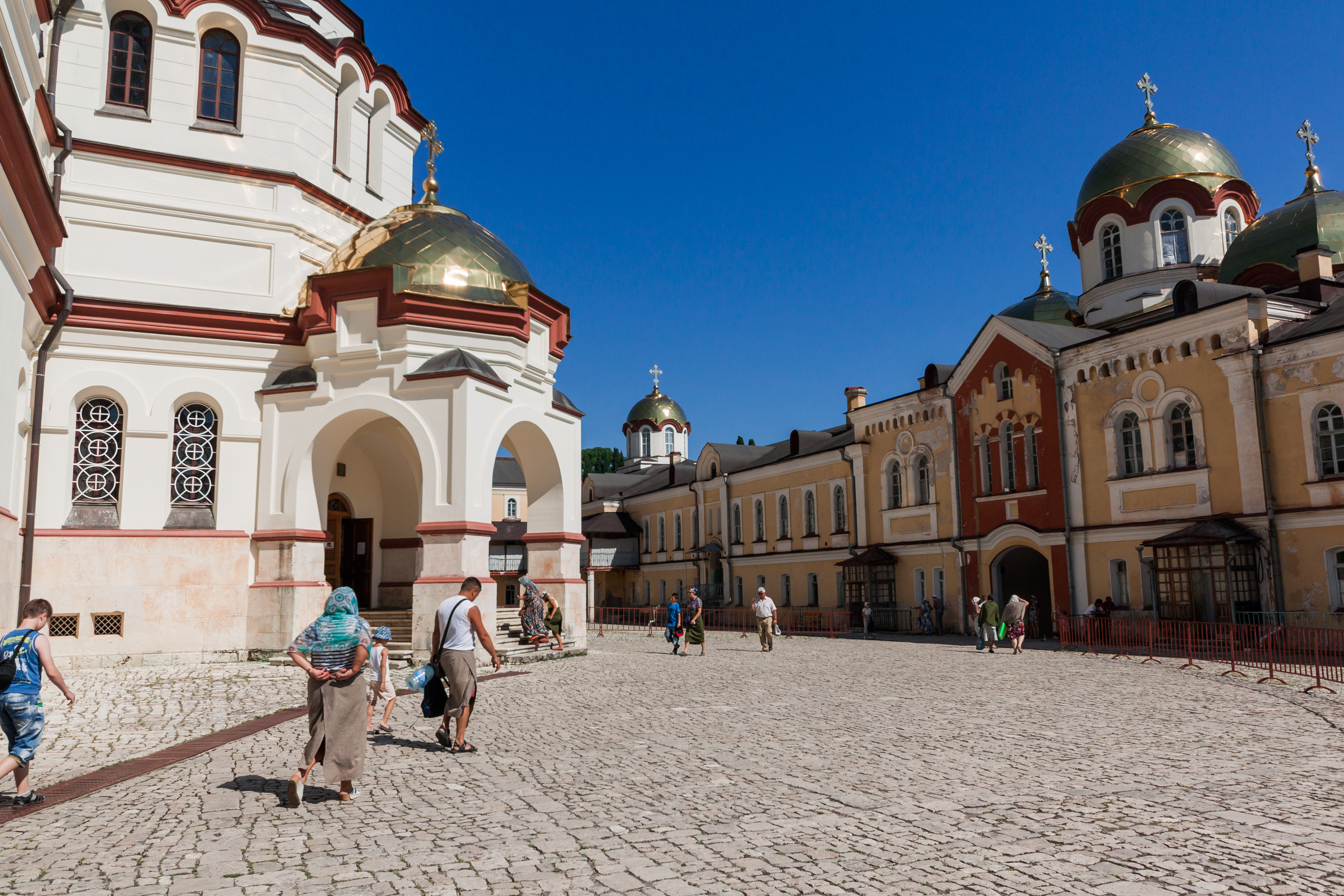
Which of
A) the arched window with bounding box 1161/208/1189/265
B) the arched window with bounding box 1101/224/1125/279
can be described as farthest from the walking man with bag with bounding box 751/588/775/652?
the arched window with bounding box 1161/208/1189/265

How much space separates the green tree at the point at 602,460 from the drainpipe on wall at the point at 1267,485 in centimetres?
6299

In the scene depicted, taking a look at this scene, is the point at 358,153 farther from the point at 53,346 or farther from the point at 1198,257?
the point at 1198,257

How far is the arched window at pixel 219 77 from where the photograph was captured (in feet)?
62.5

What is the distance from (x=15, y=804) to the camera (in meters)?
6.53

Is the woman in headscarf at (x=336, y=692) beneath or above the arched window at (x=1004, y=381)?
beneath

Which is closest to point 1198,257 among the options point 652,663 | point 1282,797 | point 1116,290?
point 1116,290

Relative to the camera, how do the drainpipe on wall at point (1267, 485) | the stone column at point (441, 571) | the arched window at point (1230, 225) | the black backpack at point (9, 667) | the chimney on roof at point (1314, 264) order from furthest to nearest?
the arched window at point (1230, 225), the chimney on roof at point (1314, 264), the drainpipe on wall at point (1267, 485), the stone column at point (441, 571), the black backpack at point (9, 667)

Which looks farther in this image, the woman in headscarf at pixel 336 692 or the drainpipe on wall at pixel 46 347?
the drainpipe on wall at pixel 46 347

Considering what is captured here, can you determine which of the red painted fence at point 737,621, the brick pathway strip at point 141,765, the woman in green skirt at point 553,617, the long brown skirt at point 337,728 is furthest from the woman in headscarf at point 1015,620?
the long brown skirt at point 337,728

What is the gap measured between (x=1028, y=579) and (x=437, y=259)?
20541 mm

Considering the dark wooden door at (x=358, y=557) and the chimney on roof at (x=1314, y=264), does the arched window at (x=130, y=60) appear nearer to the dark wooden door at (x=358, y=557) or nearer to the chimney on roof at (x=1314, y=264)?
the dark wooden door at (x=358, y=557)

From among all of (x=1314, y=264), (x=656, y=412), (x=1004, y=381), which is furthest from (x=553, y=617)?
(x=656, y=412)

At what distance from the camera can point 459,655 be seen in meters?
8.61

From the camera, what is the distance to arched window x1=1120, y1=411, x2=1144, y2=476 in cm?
2184
